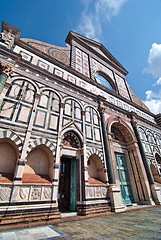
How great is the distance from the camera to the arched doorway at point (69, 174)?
19.7 feet

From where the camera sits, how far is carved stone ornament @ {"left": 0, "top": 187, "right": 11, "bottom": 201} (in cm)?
397

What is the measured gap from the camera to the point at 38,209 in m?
4.37

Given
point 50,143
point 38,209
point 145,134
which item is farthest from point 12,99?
point 145,134

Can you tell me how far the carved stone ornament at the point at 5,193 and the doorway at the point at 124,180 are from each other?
7.16 m

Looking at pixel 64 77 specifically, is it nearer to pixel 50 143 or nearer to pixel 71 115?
pixel 71 115

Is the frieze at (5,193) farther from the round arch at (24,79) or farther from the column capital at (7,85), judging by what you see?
the round arch at (24,79)

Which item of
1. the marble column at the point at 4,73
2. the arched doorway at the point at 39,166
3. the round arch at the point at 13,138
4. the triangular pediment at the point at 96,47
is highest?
the triangular pediment at the point at 96,47

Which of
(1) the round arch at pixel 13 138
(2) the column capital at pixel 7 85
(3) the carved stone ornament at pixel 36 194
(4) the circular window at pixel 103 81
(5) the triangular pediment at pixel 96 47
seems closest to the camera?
(3) the carved stone ornament at pixel 36 194

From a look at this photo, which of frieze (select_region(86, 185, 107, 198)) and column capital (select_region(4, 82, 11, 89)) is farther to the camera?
frieze (select_region(86, 185, 107, 198))

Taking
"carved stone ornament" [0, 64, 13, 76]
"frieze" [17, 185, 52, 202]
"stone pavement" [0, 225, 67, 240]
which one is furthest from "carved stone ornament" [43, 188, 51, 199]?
"carved stone ornament" [0, 64, 13, 76]

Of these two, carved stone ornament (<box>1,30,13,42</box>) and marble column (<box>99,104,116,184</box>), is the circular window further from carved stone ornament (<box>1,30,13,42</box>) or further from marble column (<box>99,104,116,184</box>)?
carved stone ornament (<box>1,30,13,42</box>)

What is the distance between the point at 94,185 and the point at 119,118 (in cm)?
617

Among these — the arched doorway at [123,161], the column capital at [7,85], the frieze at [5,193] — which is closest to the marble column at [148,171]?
the arched doorway at [123,161]

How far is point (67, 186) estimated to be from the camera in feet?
20.9
